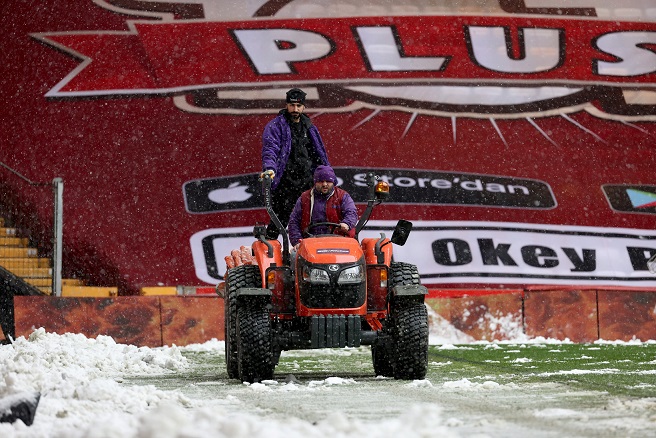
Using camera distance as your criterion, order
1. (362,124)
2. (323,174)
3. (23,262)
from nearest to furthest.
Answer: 1. (323,174)
2. (23,262)
3. (362,124)

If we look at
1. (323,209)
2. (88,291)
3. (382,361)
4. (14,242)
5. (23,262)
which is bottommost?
(382,361)

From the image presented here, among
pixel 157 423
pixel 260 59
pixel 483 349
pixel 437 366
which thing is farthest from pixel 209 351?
pixel 157 423

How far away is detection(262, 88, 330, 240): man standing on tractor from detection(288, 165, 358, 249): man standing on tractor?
439mm

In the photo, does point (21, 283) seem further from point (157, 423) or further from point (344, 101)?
point (157, 423)

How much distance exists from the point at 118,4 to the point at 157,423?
16.1 metres

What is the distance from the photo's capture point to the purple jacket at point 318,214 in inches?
356

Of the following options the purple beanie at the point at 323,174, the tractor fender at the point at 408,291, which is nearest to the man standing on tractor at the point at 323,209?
the purple beanie at the point at 323,174

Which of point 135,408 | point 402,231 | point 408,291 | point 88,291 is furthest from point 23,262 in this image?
point 135,408

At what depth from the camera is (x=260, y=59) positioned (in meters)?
19.2

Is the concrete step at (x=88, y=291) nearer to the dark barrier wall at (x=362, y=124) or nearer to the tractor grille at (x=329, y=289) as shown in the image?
the dark barrier wall at (x=362, y=124)

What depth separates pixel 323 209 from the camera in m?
9.08

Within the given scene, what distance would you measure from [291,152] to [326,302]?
177 centimetres

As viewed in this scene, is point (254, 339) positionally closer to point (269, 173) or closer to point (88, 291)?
point (269, 173)

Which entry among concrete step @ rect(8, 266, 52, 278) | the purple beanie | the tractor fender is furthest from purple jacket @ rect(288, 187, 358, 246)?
concrete step @ rect(8, 266, 52, 278)
